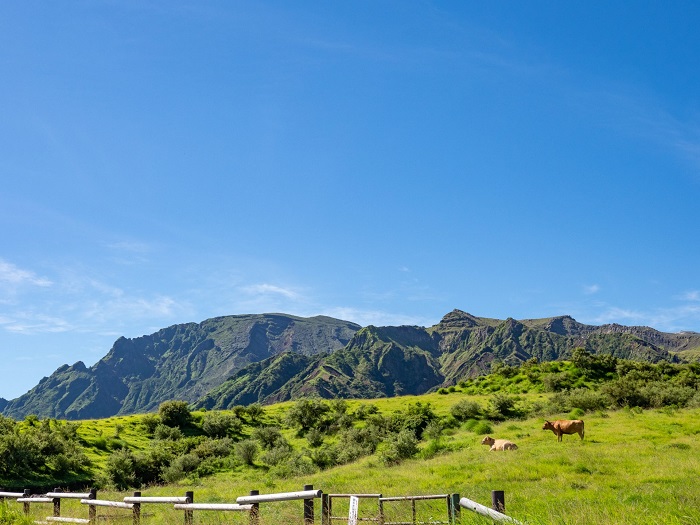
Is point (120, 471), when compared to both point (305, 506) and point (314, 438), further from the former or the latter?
point (305, 506)

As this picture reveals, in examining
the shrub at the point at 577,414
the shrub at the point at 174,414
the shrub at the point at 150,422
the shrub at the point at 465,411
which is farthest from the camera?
the shrub at the point at 174,414

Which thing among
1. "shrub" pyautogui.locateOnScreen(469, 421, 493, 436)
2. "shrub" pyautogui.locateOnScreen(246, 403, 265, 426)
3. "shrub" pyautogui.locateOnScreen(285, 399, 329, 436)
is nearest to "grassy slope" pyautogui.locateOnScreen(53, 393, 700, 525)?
"shrub" pyautogui.locateOnScreen(469, 421, 493, 436)

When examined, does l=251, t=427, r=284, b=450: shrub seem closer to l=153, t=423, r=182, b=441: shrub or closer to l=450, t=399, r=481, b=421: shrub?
l=153, t=423, r=182, b=441: shrub

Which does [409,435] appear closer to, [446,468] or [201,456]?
[446,468]

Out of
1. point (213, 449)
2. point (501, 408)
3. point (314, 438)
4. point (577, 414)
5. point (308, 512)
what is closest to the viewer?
point (308, 512)

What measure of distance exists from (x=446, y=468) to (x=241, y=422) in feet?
132

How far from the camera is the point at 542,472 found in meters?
26.8

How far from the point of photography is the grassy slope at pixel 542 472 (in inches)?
798

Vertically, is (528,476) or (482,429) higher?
(482,429)

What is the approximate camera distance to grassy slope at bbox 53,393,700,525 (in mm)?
20266

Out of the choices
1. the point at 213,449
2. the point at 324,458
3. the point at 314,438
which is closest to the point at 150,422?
the point at 213,449

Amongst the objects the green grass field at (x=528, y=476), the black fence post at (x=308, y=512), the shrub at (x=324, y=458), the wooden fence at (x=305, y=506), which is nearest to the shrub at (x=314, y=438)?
the shrub at (x=324, y=458)

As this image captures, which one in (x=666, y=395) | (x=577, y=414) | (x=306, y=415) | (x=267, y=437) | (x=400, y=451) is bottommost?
(x=267, y=437)

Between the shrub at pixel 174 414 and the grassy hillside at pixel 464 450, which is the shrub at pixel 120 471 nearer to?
the grassy hillside at pixel 464 450
